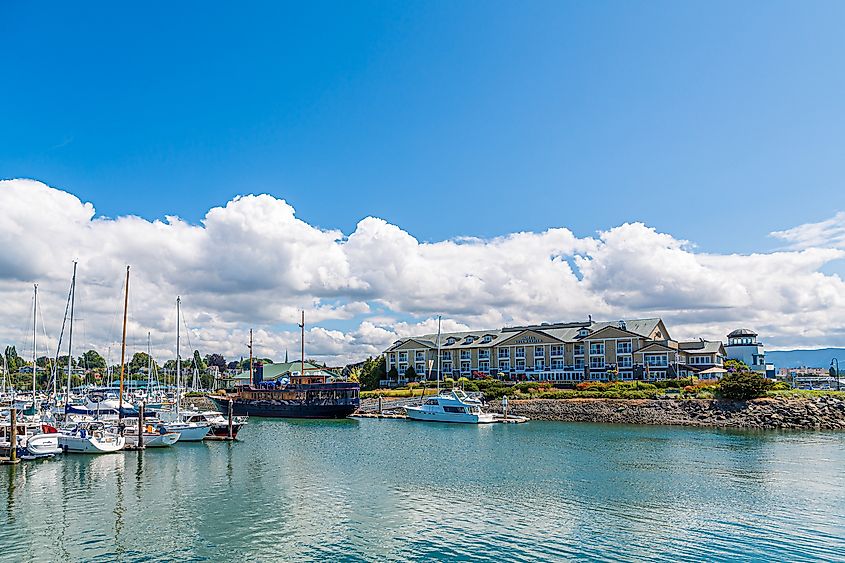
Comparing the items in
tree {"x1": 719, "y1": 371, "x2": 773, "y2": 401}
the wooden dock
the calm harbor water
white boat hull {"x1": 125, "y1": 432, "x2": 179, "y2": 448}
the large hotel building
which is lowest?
the wooden dock

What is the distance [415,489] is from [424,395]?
62679 mm

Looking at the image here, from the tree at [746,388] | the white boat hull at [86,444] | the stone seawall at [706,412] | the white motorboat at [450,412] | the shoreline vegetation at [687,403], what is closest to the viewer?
the white boat hull at [86,444]

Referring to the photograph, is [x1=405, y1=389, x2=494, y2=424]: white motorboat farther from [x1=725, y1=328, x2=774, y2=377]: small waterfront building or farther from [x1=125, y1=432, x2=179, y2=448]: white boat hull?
[x1=725, y1=328, x2=774, y2=377]: small waterfront building

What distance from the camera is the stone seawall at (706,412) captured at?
213ft

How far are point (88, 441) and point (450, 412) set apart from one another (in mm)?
40779

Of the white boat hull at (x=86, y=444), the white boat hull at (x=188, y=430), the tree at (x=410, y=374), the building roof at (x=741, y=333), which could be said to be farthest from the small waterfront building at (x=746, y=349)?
the white boat hull at (x=86, y=444)

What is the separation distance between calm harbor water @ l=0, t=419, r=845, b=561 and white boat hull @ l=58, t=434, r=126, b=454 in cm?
105

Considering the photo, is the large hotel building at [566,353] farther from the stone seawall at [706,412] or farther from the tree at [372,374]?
the stone seawall at [706,412]

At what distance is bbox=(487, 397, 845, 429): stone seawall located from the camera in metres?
65.1

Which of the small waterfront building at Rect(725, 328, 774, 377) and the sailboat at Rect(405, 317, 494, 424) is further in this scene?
the small waterfront building at Rect(725, 328, 774, 377)

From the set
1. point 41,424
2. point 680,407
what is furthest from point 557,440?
point 41,424

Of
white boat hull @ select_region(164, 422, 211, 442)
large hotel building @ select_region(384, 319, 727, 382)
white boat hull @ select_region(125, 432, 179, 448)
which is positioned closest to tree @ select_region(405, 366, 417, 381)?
→ large hotel building @ select_region(384, 319, 727, 382)

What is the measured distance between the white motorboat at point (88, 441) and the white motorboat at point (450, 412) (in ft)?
124

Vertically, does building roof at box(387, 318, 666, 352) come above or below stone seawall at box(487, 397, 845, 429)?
above
